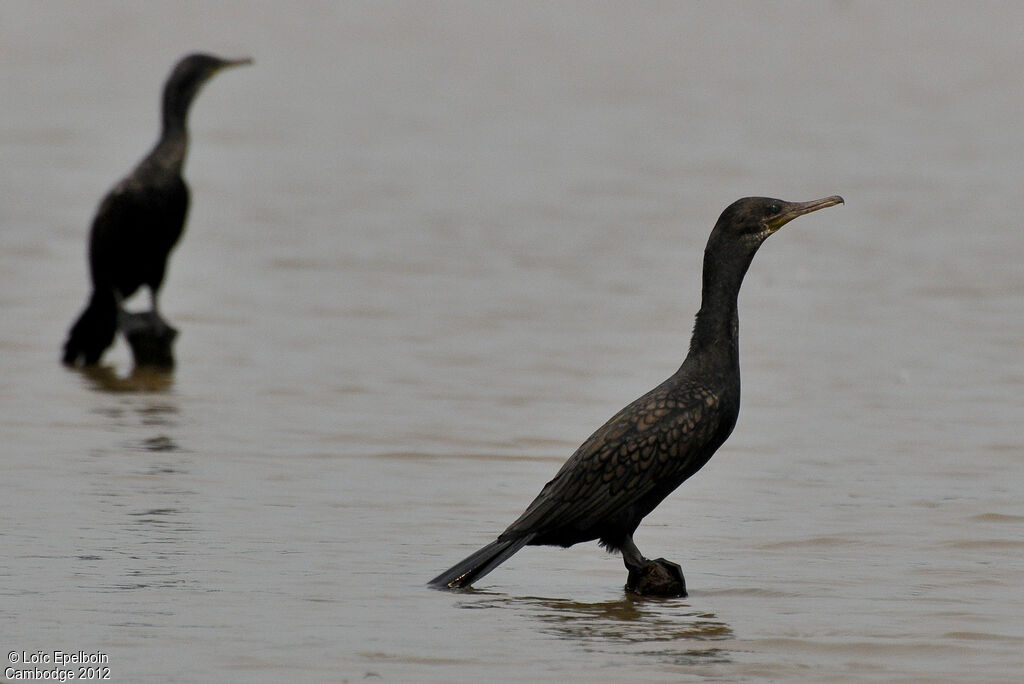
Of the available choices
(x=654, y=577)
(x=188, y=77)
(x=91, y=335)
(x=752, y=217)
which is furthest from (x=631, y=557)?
(x=188, y=77)

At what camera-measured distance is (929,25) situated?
109 feet

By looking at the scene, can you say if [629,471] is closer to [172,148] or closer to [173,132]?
[172,148]

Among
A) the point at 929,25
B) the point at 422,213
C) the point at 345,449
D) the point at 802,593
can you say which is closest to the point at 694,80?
the point at 929,25

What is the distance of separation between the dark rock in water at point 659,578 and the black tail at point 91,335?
5.84 m

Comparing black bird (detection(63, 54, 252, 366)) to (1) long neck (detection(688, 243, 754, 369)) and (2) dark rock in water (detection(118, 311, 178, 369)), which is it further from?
(1) long neck (detection(688, 243, 754, 369))

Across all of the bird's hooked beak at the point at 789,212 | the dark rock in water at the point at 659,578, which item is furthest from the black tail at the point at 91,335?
the dark rock in water at the point at 659,578

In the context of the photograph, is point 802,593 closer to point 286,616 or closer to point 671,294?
point 286,616

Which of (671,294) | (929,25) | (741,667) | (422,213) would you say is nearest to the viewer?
(741,667)

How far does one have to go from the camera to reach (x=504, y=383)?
36.3 feet

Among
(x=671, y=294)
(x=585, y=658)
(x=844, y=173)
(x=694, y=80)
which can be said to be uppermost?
(x=694, y=80)

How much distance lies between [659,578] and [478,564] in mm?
576

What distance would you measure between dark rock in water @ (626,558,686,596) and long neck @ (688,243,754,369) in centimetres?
72

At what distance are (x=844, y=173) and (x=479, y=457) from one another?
11.7 meters

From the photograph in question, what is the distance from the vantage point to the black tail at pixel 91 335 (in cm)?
1193
